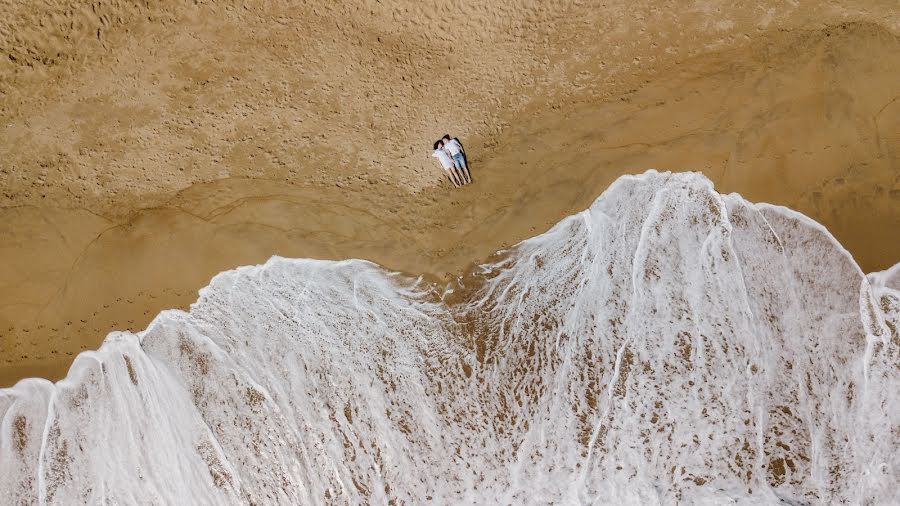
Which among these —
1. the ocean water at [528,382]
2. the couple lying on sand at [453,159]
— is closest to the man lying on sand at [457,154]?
the couple lying on sand at [453,159]

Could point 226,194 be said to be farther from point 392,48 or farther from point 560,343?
point 560,343

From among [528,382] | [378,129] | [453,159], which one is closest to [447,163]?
[453,159]

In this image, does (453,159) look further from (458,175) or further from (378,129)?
(378,129)

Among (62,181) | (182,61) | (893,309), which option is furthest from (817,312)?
(62,181)

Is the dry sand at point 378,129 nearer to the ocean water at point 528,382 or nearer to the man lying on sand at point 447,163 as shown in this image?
the man lying on sand at point 447,163

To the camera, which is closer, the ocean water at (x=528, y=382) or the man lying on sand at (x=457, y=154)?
the ocean water at (x=528, y=382)

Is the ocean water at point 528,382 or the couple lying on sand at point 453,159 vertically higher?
the couple lying on sand at point 453,159

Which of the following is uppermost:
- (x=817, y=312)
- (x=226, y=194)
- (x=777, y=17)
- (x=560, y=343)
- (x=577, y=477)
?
(x=777, y=17)
